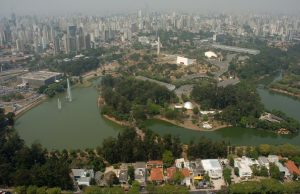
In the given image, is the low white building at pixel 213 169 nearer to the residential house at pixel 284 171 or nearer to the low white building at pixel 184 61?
the residential house at pixel 284 171

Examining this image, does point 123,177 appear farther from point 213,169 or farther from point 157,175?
point 213,169

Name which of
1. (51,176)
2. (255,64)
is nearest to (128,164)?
(51,176)

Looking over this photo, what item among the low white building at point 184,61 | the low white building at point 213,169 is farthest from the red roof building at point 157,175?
the low white building at point 184,61

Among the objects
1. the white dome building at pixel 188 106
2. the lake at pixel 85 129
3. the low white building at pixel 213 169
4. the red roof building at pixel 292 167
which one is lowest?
the lake at pixel 85 129

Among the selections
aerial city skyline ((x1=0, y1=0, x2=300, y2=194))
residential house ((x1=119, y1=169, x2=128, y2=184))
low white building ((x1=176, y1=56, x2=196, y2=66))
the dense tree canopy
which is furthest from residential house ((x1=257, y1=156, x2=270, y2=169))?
low white building ((x1=176, y1=56, x2=196, y2=66))

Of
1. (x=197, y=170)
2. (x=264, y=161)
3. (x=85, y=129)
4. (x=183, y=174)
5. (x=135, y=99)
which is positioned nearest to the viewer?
(x=183, y=174)

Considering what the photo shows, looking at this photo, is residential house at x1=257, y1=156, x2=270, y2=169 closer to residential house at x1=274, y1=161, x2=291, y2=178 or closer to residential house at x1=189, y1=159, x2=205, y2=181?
residential house at x1=274, y1=161, x2=291, y2=178

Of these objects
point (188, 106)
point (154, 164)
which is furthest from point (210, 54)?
point (154, 164)

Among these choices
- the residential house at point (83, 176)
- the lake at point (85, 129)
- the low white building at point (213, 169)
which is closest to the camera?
the residential house at point (83, 176)
